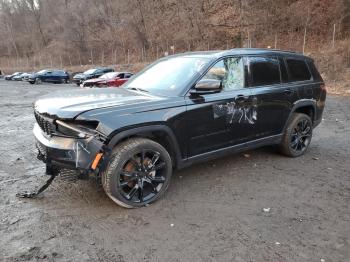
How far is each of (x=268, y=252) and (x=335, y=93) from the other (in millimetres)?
15173

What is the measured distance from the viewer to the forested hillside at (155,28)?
26500 millimetres

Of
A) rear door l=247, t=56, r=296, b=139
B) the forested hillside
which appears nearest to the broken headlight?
rear door l=247, t=56, r=296, b=139

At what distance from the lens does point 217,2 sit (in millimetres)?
37062

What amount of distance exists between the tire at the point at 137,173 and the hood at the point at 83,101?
0.48 m

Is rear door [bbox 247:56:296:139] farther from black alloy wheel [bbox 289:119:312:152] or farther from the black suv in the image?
black alloy wheel [bbox 289:119:312:152]

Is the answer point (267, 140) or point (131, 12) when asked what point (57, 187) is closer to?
point (267, 140)

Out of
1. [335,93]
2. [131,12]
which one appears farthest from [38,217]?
[131,12]

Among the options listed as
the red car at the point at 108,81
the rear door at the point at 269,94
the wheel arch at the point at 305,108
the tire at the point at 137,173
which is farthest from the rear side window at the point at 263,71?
the red car at the point at 108,81

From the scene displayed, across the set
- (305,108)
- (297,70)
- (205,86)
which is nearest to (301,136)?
(305,108)

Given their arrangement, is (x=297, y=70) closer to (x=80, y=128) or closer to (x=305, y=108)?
(x=305, y=108)

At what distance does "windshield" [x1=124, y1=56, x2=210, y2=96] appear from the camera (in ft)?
14.8

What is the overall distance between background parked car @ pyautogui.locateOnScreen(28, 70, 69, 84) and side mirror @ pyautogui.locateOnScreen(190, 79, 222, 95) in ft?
98.7

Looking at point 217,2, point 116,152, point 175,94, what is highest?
point 217,2

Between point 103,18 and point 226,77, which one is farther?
point 103,18
